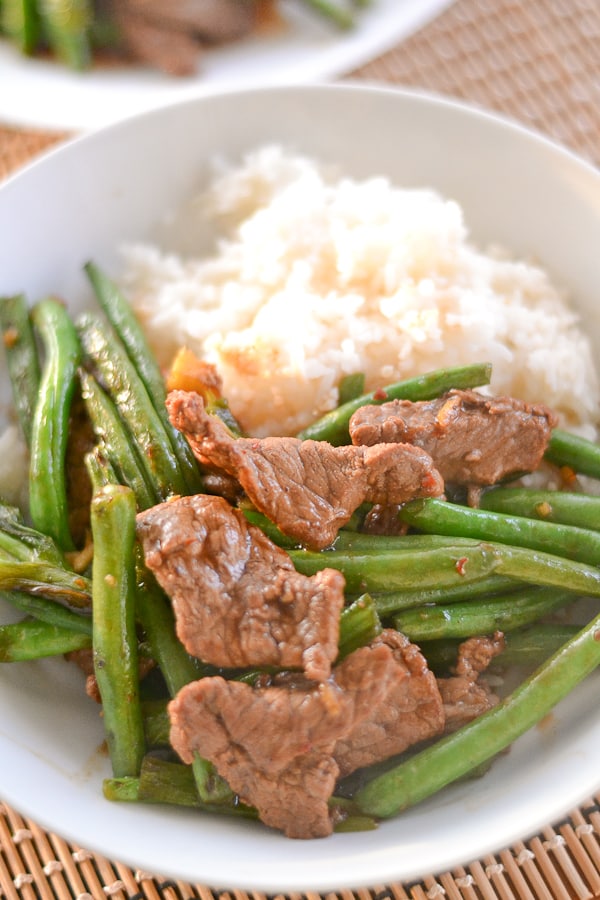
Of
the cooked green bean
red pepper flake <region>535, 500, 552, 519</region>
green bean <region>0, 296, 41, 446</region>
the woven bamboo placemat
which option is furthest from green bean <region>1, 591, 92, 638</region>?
the woven bamboo placemat

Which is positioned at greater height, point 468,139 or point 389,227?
point 468,139

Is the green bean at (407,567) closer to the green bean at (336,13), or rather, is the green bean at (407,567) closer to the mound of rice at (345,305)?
the mound of rice at (345,305)

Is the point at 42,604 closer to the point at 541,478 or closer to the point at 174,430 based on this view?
the point at 174,430

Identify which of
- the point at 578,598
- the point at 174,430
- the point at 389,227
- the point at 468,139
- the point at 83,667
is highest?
the point at 468,139

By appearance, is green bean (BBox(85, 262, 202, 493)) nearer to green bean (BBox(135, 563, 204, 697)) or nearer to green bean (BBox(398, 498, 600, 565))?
green bean (BBox(135, 563, 204, 697))

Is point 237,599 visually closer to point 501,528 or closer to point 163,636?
point 163,636

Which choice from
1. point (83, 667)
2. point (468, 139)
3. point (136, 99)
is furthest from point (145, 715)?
point (136, 99)

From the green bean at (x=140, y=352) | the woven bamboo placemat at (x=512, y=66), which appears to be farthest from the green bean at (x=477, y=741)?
the woven bamboo placemat at (x=512, y=66)
